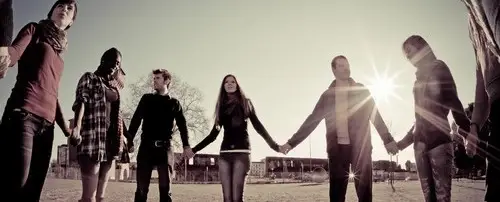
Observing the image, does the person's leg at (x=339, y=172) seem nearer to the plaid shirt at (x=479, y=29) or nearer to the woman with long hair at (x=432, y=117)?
the woman with long hair at (x=432, y=117)

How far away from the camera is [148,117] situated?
5871mm

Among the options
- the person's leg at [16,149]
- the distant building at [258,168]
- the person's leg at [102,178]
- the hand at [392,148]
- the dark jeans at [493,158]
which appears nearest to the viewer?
the dark jeans at [493,158]

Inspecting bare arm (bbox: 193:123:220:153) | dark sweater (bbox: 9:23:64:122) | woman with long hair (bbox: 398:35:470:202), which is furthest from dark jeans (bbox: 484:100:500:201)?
bare arm (bbox: 193:123:220:153)

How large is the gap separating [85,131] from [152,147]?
1.09m

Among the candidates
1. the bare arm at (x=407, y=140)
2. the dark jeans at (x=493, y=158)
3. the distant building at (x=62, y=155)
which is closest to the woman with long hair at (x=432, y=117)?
the bare arm at (x=407, y=140)

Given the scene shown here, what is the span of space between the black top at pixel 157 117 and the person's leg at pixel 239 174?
108 centimetres

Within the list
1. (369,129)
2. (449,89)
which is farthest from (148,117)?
(449,89)

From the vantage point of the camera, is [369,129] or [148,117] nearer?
[369,129]

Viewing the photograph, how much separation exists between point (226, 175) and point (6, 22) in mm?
4586

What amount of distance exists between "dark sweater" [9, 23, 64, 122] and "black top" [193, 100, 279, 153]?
115 inches

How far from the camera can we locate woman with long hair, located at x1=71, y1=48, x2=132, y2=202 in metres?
4.61

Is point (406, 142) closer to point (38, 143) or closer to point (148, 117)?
point (148, 117)

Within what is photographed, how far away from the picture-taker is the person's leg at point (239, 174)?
5723mm

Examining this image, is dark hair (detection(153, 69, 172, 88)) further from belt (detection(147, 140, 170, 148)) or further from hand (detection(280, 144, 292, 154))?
hand (detection(280, 144, 292, 154))
